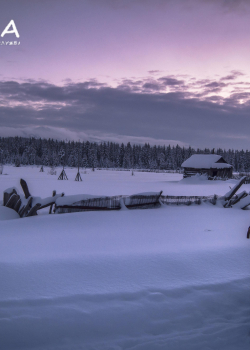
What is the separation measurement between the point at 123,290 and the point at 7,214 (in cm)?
682

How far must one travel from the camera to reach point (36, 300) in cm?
420

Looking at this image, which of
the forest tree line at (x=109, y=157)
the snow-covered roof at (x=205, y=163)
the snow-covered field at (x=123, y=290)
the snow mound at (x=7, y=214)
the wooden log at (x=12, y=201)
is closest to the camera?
the snow-covered field at (x=123, y=290)

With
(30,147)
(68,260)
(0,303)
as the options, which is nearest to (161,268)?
(68,260)

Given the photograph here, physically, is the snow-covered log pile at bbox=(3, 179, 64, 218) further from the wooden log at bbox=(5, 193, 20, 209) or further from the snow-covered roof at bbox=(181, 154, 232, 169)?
the snow-covered roof at bbox=(181, 154, 232, 169)

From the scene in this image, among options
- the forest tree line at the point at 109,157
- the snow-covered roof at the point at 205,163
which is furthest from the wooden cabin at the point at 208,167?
the forest tree line at the point at 109,157

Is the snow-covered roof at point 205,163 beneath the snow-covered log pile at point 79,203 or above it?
above

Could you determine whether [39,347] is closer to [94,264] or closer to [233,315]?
[94,264]

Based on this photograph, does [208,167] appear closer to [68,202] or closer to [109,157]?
[68,202]

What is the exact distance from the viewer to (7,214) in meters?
9.86

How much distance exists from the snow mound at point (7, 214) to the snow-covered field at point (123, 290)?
1.85m

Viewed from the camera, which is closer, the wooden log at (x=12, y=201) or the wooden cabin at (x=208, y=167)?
the wooden log at (x=12, y=201)

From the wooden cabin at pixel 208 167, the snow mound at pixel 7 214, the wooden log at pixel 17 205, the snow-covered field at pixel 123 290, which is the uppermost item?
the wooden cabin at pixel 208 167

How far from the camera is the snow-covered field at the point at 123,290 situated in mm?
3641

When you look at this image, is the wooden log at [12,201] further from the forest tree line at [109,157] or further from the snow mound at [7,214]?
the forest tree line at [109,157]
